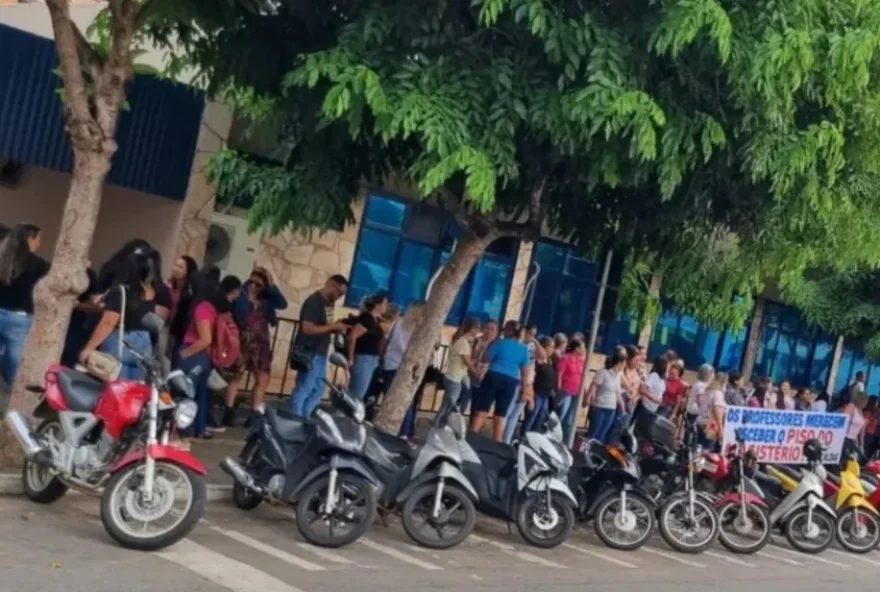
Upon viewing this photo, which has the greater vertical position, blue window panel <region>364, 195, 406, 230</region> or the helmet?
blue window panel <region>364, 195, 406, 230</region>

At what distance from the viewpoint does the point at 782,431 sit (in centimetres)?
1483

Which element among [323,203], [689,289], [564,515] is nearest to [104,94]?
[323,203]

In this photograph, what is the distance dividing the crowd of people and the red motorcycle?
2.73ft

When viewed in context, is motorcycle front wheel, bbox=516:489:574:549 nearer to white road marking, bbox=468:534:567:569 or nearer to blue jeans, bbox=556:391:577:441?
white road marking, bbox=468:534:567:569

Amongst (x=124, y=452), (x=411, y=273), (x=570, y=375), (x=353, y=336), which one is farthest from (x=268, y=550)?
(x=411, y=273)

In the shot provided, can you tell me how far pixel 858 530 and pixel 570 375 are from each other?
15.1 ft

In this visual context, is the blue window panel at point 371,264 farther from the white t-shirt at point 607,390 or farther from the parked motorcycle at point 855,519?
the parked motorcycle at point 855,519

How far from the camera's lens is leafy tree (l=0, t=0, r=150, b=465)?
30.7 feet

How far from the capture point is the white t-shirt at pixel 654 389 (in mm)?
17297

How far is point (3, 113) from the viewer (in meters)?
12.5

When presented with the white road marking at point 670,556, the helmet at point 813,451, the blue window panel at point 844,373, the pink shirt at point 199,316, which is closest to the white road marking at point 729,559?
the white road marking at point 670,556

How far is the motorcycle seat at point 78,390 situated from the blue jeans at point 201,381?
8.33 feet

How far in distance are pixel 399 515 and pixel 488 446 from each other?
1151 millimetres

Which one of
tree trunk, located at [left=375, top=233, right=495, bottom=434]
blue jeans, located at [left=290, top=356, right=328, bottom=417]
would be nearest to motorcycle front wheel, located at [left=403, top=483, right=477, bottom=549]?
tree trunk, located at [left=375, top=233, right=495, bottom=434]
